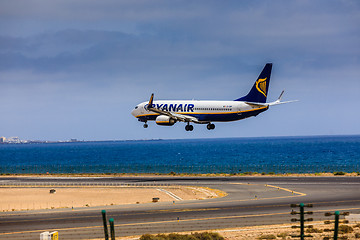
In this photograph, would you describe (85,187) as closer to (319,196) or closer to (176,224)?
(319,196)

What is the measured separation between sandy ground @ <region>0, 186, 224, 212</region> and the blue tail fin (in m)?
16.9

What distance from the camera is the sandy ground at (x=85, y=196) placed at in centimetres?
6078

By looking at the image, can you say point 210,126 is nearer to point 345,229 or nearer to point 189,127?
point 189,127

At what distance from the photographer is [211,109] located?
7700 centimetres

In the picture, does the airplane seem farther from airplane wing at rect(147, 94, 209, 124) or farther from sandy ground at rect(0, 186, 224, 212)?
sandy ground at rect(0, 186, 224, 212)

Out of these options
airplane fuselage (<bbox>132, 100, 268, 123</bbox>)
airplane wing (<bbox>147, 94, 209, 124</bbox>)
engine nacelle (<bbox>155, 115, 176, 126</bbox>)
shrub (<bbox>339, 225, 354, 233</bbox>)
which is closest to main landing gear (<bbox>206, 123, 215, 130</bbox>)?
airplane wing (<bbox>147, 94, 209, 124</bbox>)

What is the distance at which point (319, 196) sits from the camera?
56.6 metres

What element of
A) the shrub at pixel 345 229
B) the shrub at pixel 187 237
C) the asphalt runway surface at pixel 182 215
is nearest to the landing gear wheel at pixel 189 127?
the asphalt runway surface at pixel 182 215

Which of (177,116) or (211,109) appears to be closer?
(211,109)

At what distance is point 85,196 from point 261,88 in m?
32.3

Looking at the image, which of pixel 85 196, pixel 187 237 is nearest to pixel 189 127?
pixel 85 196

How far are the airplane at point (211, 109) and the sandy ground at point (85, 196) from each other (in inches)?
449

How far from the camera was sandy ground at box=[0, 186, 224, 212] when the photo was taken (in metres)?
60.8

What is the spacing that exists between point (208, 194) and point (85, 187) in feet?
82.8
